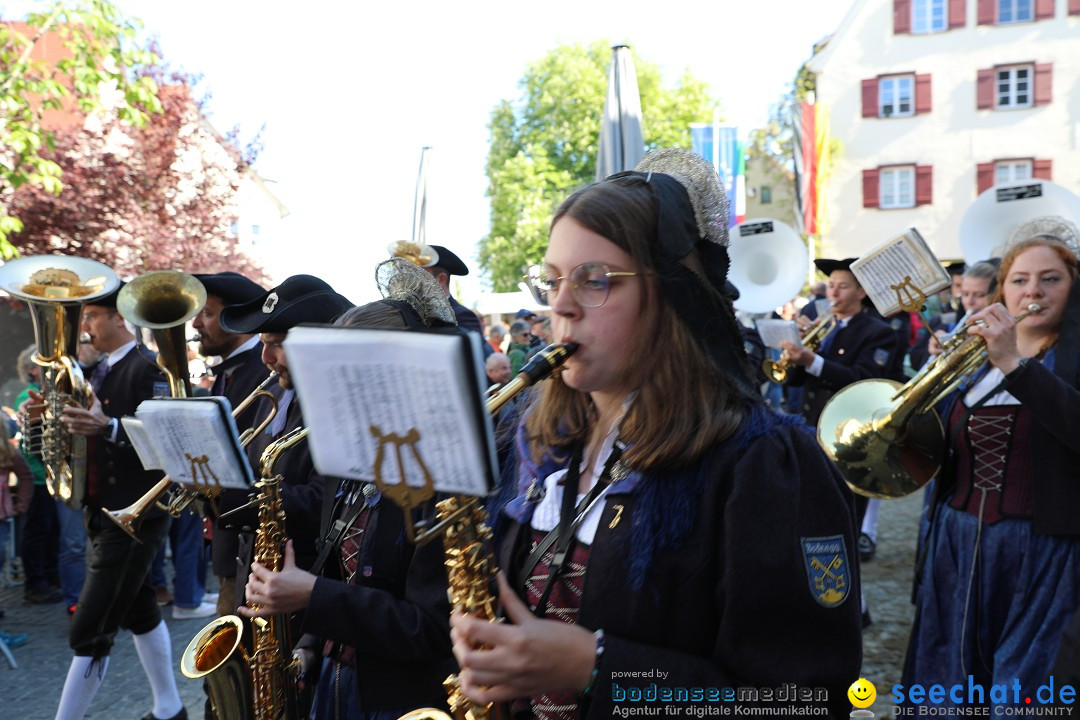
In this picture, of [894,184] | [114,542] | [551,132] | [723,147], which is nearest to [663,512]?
[114,542]

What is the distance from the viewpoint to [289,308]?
3637 mm

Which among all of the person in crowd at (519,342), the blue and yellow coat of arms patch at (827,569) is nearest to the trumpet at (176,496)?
the blue and yellow coat of arms patch at (827,569)

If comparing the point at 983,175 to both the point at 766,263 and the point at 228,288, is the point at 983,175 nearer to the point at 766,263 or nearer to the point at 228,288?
the point at 766,263

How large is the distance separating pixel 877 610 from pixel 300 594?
496 cm

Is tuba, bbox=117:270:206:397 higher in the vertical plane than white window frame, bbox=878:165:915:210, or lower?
lower

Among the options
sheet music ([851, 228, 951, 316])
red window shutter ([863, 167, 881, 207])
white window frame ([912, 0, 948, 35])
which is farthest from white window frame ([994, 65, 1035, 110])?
sheet music ([851, 228, 951, 316])

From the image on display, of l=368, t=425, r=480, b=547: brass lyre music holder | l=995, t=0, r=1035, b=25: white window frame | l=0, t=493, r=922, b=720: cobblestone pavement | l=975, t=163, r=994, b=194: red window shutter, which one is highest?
l=995, t=0, r=1035, b=25: white window frame

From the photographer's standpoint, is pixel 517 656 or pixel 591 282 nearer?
pixel 517 656

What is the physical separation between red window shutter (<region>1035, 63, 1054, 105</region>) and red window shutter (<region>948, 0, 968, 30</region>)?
8.69 feet

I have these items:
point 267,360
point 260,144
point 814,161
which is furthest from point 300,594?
point 814,161

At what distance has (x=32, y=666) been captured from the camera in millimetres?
6141

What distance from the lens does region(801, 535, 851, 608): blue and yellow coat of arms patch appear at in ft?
5.62

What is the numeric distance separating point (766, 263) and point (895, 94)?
74.7ft

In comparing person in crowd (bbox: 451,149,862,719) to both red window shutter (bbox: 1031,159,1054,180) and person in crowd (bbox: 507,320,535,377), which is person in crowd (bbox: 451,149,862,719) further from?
red window shutter (bbox: 1031,159,1054,180)
